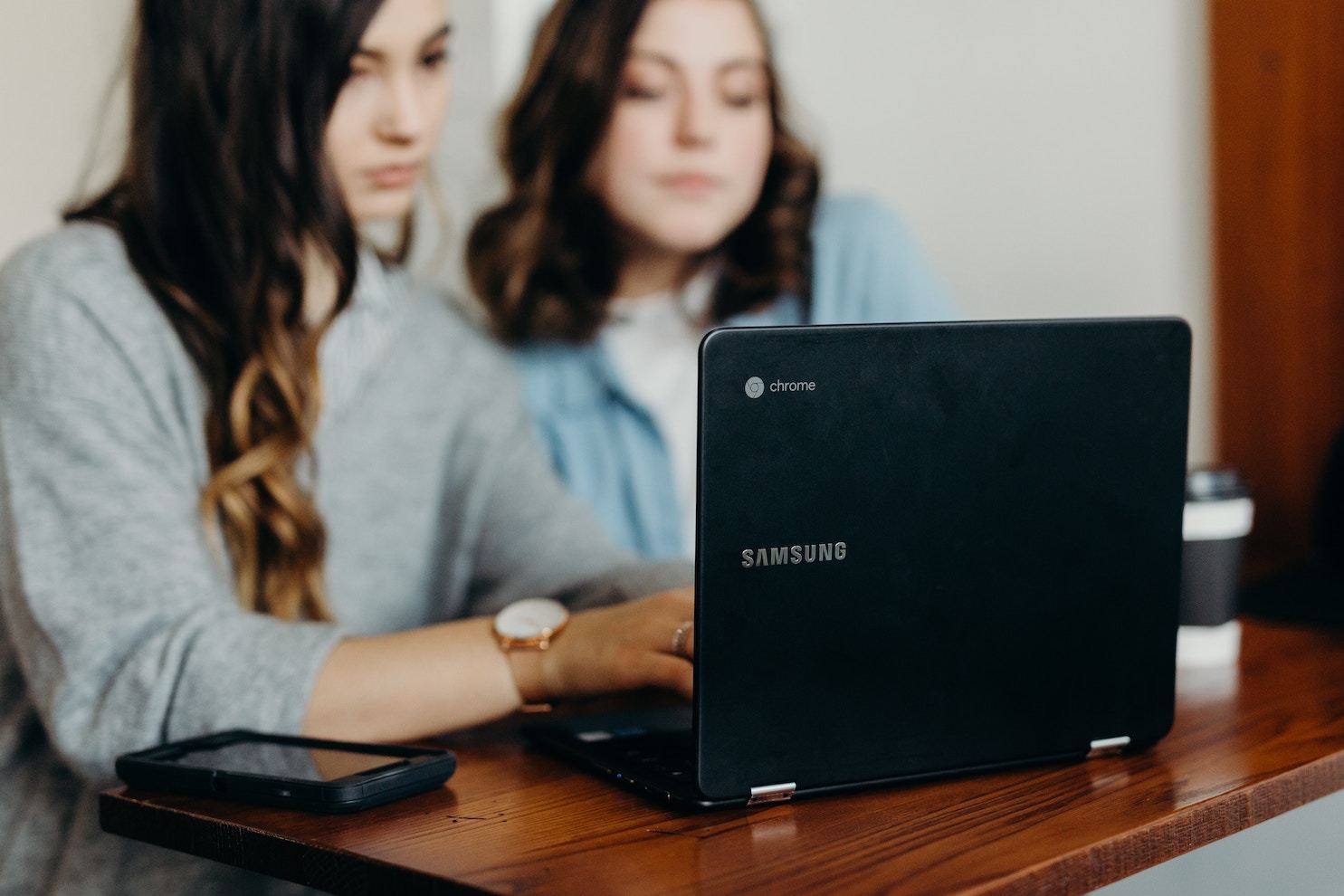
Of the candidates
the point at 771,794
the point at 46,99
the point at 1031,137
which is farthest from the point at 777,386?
the point at 1031,137

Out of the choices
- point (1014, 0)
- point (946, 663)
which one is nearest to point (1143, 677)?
point (946, 663)

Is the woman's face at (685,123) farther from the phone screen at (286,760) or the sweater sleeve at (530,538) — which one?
the phone screen at (286,760)

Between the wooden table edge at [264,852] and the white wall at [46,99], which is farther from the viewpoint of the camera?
the white wall at [46,99]

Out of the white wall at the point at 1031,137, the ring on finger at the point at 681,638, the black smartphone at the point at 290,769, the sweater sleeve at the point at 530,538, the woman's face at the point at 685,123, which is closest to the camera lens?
the black smartphone at the point at 290,769

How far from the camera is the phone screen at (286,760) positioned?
0.74 meters

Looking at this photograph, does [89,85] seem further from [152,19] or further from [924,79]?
[924,79]

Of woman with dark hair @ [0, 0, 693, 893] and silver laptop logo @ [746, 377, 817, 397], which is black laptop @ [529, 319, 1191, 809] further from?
woman with dark hair @ [0, 0, 693, 893]

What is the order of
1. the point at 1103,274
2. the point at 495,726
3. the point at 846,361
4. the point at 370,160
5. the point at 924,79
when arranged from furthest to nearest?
the point at 924,79 → the point at 1103,274 → the point at 370,160 → the point at 495,726 → the point at 846,361

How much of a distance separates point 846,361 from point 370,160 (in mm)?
694

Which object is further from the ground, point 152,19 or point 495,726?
point 152,19

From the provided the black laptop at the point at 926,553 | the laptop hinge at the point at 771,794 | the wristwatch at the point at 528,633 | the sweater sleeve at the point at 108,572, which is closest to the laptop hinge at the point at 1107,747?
the black laptop at the point at 926,553

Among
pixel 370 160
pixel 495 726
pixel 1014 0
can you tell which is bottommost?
pixel 495 726

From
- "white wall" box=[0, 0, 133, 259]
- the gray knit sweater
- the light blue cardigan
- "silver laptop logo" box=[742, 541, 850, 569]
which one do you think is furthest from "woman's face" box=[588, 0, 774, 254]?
"silver laptop logo" box=[742, 541, 850, 569]

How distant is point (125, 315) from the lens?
3.51 ft
